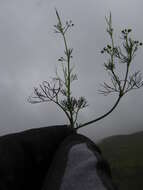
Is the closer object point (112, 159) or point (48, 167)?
Result: point (48, 167)

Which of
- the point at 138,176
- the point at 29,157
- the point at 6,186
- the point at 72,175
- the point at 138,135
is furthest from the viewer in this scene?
the point at 138,135

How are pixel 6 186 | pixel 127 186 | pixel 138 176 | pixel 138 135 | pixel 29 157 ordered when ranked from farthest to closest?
pixel 138 135, pixel 138 176, pixel 127 186, pixel 29 157, pixel 6 186

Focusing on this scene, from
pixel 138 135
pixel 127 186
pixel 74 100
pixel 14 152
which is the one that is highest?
pixel 14 152

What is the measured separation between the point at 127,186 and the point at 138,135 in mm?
47489

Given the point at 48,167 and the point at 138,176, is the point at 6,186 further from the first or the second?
the point at 138,176

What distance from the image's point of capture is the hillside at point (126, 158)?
82688 millimetres

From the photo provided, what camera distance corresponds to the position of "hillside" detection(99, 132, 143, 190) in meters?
82.7

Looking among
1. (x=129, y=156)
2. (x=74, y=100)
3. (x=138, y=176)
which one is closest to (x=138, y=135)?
(x=129, y=156)

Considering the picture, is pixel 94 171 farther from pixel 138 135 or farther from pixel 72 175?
pixel 138 135

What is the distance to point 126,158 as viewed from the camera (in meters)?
99.4

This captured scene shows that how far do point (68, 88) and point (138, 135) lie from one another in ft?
399

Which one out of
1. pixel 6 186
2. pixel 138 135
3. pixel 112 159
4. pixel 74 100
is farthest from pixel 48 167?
pixel 138 135

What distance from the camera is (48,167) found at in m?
1.65

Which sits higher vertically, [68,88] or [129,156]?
[68,88]
